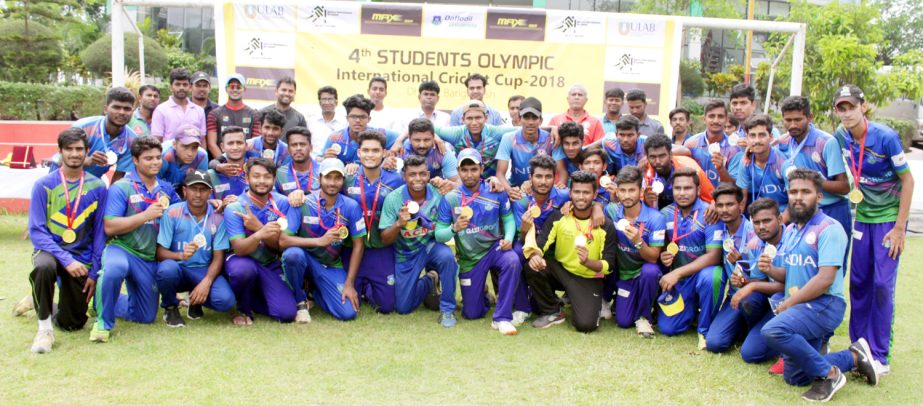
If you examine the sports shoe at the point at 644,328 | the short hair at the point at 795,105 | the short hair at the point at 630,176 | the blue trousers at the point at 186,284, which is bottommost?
the sports shoe at the point at 644,328

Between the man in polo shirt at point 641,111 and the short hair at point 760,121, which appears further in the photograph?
the man in polo shirt at point 641,111

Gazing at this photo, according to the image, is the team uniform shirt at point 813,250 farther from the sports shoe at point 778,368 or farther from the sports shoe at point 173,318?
the sports shoe at point 173,318

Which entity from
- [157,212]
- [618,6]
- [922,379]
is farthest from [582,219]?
[618,6]

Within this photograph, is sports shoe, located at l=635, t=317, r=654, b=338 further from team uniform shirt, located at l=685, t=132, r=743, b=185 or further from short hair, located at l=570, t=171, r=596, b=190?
team uniform shirt, located at l=685, t=132, r=743, b=185

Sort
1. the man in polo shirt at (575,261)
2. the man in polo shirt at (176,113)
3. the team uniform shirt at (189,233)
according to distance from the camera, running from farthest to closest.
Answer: the man in polo shirt at (176,113)
the man in polo shirt at (575,261)
the team uniform shirt at (189,233)

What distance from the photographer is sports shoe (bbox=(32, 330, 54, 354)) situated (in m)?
5.54

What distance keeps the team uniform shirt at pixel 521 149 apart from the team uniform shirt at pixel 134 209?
128 inches

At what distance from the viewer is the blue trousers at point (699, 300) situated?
619cm

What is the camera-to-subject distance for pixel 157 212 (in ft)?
20.1

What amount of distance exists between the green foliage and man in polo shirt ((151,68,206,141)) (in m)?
13.6

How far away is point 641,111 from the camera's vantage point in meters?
8.35

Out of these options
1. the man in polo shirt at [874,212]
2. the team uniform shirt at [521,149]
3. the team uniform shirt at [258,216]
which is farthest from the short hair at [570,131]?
the team uniform shirt at [258,216]

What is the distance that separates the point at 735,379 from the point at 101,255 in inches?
201

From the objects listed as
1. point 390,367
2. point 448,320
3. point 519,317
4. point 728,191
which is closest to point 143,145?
point 390,367
